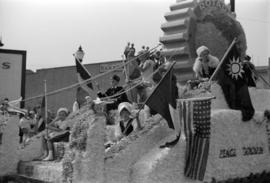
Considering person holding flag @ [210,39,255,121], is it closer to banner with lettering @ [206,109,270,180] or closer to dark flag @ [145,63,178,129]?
banner with lettering @ [206,109,270,180]

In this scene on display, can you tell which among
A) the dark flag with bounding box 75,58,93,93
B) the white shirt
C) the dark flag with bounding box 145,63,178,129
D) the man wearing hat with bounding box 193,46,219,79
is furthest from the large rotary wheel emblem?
the dark flag with bounding box 75,58,93,93

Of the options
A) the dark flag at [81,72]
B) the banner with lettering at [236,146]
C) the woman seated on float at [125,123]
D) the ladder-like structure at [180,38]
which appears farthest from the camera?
the dark flag at [81,72]

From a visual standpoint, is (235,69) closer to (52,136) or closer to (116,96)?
(116,96)

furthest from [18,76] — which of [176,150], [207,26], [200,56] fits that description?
[176,150]

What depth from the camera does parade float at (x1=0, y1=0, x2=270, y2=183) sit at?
714 centimetres

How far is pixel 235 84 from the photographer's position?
8.79m

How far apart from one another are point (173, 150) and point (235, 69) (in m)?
2.57

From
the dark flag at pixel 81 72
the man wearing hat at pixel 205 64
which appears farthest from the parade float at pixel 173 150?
the dark flag at pixel 81 72

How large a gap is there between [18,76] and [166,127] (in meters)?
15.9

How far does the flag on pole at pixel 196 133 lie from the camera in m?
7.38

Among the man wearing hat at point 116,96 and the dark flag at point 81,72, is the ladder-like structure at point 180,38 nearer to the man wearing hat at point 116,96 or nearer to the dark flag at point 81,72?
the man wearing hat at point 116,96

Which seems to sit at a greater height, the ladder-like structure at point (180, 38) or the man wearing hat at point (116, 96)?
the ladder-like structure at point (180, 38)

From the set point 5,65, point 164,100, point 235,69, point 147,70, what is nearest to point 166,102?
point 164,100

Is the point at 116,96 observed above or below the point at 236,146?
above
